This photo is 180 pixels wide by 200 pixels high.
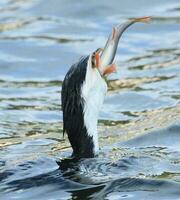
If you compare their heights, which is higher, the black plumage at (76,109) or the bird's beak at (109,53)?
the bird's beak at (109,53)

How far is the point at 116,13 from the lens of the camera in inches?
674

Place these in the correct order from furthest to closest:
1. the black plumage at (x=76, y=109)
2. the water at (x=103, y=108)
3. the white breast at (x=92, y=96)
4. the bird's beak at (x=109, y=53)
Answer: the bird's beak at (x=109, y=53) → the white breast at (x=92, y=96) → the black plumage at (x=76, y=109) → the water at (x=103, y=108)

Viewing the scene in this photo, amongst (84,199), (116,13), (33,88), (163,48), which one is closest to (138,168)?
(84,199)

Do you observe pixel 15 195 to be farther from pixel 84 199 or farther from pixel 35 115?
pixel 35 115

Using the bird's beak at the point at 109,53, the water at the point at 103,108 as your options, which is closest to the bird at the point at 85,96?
the bird's beak at the point at 109,53

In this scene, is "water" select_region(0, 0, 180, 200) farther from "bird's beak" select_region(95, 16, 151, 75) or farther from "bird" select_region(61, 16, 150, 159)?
"bird's beak" select_region(95, 16, 151, 75)

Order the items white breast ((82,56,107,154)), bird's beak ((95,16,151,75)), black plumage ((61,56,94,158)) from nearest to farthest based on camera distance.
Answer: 1. black plumage ((61,56,94,158))
2. white breast ((82,56,107,154))
3. bird's beak ((95,16,151,75))

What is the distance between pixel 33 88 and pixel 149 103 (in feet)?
5.96

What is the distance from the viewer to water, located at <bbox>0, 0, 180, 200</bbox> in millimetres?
8594

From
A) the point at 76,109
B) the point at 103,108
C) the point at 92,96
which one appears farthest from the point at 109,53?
the point at 103,108

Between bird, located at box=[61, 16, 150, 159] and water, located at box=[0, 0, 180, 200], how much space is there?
181 mm

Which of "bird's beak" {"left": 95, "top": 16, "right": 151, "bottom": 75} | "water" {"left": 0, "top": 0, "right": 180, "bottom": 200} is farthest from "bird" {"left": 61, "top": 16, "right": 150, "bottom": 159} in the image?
"water" {"left": 0, "top": 0, "right": 180, "bottom": 200}

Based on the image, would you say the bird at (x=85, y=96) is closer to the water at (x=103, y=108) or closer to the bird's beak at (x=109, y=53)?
the bird's beak at (x=109, y=53)

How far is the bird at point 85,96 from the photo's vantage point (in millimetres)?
8953
